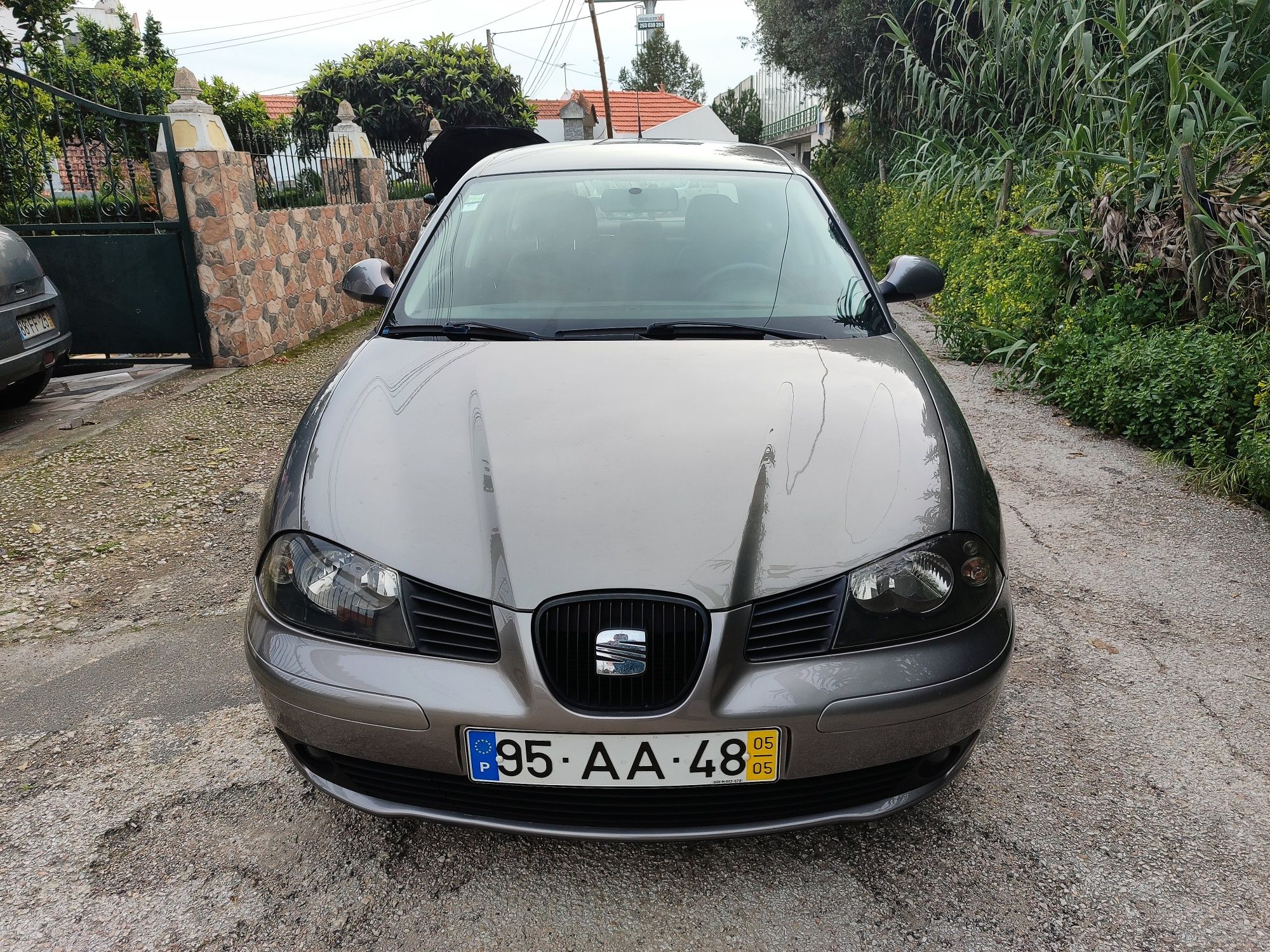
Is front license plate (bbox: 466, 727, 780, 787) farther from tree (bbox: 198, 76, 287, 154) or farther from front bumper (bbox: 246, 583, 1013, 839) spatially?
tree (bbox: 198, 76, 287, 154)

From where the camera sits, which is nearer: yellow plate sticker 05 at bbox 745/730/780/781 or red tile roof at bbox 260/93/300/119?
yellow plate sticker 05 at bbox 745/730/780/781

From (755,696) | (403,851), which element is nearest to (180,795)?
(403,851)

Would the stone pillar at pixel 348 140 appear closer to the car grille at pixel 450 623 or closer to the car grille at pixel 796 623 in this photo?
the car grille at pixel 450 623

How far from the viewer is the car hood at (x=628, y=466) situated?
1.74m

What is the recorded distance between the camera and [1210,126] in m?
5.13

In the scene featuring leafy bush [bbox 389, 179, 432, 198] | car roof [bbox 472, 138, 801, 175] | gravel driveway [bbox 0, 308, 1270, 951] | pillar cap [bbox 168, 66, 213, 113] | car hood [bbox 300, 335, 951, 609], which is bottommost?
gravel driveway [bbox 0, 308, 1270, 951]

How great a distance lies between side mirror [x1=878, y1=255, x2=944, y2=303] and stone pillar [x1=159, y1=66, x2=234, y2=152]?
18.0ft

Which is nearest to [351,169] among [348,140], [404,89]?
[348,140]

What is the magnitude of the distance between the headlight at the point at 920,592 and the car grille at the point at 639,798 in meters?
0.27

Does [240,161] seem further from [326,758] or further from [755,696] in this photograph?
[755,696]

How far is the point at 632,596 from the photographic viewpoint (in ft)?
5.49

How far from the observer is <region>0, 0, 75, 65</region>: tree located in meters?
12.7

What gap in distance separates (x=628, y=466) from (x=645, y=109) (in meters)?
46.8

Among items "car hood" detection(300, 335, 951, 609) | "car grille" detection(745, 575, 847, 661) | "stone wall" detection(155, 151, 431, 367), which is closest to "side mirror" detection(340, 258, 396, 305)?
"car hood" detection(300, 335, 951, 609)
